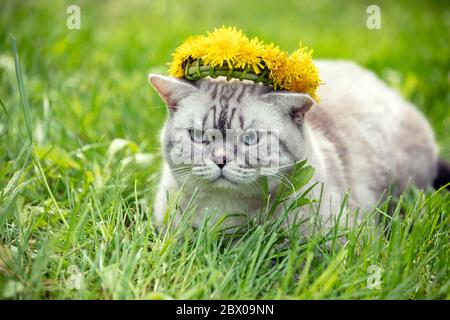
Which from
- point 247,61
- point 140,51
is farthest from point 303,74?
point 140,51

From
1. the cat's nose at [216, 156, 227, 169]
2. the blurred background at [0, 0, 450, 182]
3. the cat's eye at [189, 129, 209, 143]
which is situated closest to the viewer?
the cat's nose at [216, 156, 227, 169]

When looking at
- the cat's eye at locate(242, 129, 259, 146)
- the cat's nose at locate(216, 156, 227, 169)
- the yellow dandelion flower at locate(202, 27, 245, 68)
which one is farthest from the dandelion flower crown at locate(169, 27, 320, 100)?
the cat's nose at locate(216, 156, 227, 169)

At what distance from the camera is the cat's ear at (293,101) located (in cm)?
205

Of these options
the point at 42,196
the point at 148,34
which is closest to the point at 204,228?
the point at 42,196

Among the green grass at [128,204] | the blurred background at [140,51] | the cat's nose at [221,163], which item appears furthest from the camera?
the blurred background at [140,51]

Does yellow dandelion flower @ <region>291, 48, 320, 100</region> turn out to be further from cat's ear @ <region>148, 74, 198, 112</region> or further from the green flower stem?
cat's ear @ <region>148, 74, 198, 112</region>

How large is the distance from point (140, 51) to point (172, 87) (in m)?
2.18

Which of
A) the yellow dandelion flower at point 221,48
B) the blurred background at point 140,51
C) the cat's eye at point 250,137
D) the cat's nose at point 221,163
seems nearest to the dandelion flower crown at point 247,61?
the yellow dandelion flower at point 221,48

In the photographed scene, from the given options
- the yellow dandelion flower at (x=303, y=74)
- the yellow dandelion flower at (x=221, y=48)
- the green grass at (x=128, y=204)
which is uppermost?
the yellow dandelion flower at (x=221, y=48)

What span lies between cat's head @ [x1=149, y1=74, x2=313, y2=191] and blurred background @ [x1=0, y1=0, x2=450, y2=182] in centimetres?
33

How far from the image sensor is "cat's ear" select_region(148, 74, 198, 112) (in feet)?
7.09

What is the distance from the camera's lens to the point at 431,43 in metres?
4.77

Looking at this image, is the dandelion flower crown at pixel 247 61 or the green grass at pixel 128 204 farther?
the dandelion flower crown at pixel 247 61

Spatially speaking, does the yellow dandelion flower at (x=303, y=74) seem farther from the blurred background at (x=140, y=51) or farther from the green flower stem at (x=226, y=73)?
the blurred background at (x=140, y=51)
